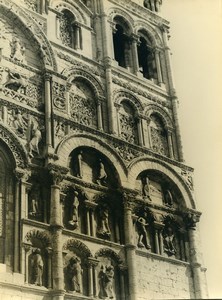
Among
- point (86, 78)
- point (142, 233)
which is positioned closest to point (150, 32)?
point (86, 78)

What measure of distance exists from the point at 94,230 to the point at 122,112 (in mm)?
4401

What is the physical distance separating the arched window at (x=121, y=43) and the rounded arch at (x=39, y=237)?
763 cm

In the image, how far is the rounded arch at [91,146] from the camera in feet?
55.4

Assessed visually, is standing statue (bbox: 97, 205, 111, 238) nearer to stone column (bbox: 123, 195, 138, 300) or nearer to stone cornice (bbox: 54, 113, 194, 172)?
stone column (bbox: 123, 195, 138, 300)

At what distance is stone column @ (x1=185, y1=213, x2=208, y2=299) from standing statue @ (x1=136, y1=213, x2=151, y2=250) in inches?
60.8

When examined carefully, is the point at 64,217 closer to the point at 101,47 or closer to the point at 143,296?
the point at 143,296

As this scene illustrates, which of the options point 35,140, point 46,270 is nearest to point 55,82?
point 35,140

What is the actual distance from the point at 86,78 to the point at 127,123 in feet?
5.93

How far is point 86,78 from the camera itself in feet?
62.5

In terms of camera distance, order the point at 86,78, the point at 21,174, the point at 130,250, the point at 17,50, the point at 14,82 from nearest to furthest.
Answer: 1. the point at 21,174
2. the point at 130,250
3. the point at 14,82
4. the point at 17,50
5. the point at 86,78

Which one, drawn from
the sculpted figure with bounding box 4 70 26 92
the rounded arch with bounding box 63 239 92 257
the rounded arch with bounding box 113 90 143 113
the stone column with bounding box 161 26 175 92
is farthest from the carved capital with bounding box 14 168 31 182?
the stone column with bounding box 161 26 175 92

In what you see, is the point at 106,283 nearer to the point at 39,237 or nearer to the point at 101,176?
the point at 39,237

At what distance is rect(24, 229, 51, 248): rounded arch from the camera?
49.8 ft

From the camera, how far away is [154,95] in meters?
20.8
